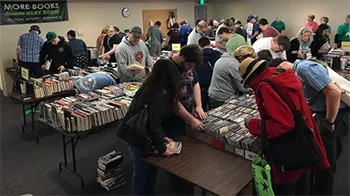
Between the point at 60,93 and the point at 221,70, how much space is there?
2.43 metres

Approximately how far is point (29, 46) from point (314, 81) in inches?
219

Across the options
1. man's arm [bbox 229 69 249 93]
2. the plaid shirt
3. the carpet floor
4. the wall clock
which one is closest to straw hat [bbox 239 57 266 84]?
man's arm [bbox 229 69 249 93]

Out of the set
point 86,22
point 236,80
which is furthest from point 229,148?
point 86,22

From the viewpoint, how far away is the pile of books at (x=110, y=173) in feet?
10.2

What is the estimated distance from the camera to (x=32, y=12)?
705 cm

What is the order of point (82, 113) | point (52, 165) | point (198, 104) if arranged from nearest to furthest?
point (198, 104) → point (82, 113) → point (52, 165)

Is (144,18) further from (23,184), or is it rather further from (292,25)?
(23,184)

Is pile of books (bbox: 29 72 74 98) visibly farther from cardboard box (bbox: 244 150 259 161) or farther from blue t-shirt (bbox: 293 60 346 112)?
blue t-shirt (bbox: 293 60 346 112)

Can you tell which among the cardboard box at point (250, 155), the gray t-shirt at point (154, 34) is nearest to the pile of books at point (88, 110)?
the cardboard box at point (250, 155)

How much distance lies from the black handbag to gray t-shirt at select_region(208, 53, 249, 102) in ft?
4.40

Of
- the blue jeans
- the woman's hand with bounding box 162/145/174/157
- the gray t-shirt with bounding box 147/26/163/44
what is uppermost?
the gray t-shirt with bounding box 147/26/163/44

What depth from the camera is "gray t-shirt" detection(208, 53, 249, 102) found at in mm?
3055

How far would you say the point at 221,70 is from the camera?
10.2ft

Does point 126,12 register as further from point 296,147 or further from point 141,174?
point 296,147
